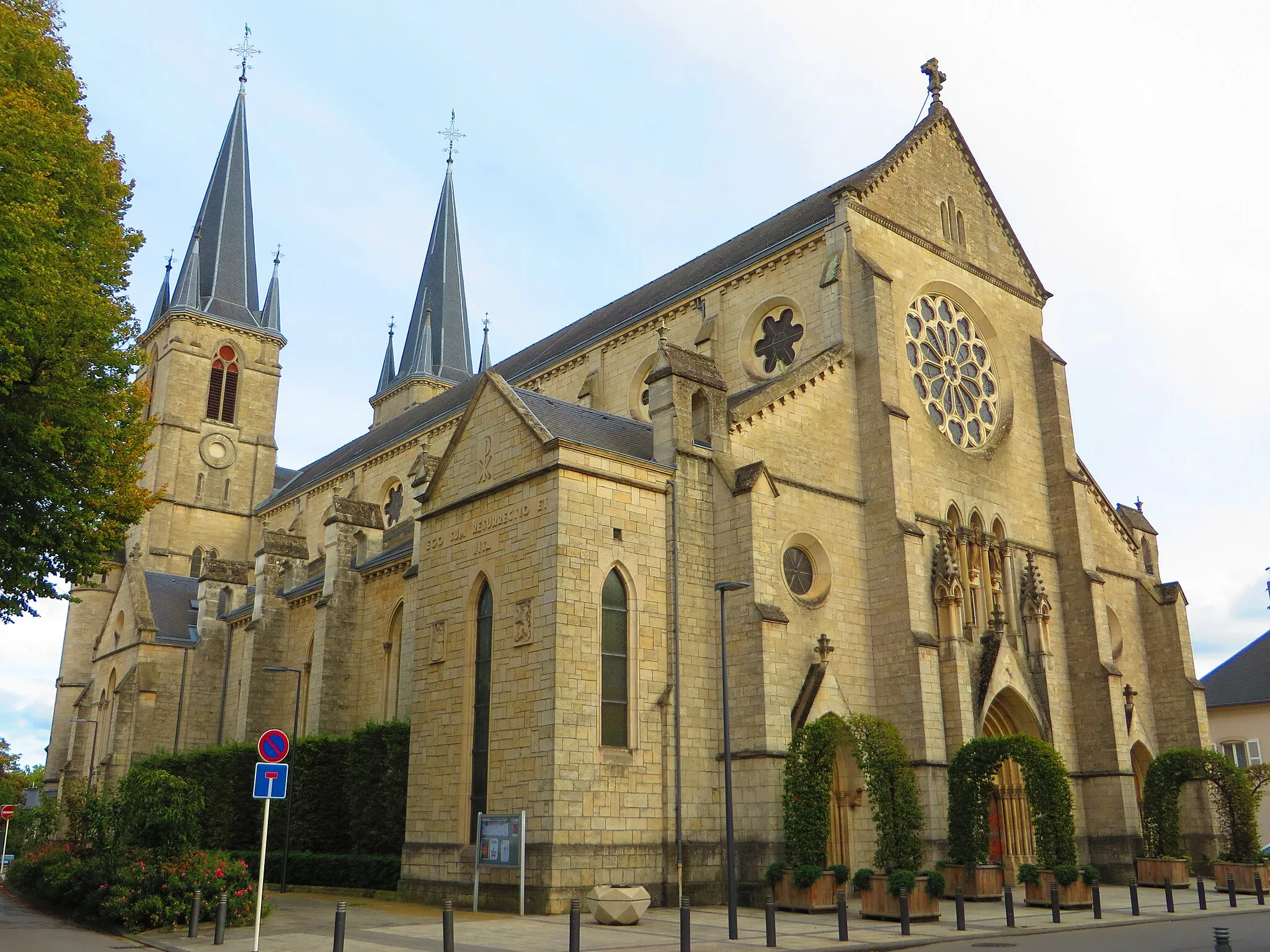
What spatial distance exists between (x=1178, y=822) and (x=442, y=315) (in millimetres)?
52555

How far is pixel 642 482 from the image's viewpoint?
22.2 meters

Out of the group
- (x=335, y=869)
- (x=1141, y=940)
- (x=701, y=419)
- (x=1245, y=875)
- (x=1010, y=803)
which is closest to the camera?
(x=1141, y=940)

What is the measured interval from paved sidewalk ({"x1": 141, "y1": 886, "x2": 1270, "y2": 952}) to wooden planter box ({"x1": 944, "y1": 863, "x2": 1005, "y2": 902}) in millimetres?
204

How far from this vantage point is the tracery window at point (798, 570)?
78.6 feet

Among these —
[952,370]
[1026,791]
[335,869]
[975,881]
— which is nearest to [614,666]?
[975,881]

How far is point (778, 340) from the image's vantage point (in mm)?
29172

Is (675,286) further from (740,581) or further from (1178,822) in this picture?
(1178,822)

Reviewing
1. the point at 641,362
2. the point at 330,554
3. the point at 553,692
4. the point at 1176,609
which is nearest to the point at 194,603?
the point at 330,554

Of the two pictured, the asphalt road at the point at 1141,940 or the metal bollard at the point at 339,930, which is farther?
the asphalt road at the point at 1141,940

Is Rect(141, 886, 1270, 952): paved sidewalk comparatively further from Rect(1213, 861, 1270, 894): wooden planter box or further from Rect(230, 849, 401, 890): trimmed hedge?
Rect(1213, 861, 1270, 894): wooden planter box

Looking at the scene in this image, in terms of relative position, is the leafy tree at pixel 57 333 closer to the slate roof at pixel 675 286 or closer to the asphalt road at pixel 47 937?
the asphalt road at pixel 47 937

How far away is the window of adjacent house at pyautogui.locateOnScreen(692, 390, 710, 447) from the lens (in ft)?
77.8

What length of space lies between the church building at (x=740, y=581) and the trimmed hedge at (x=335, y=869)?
7.42ft

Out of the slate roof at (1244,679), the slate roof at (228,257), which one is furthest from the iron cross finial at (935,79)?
the slate roof at (228,257)
